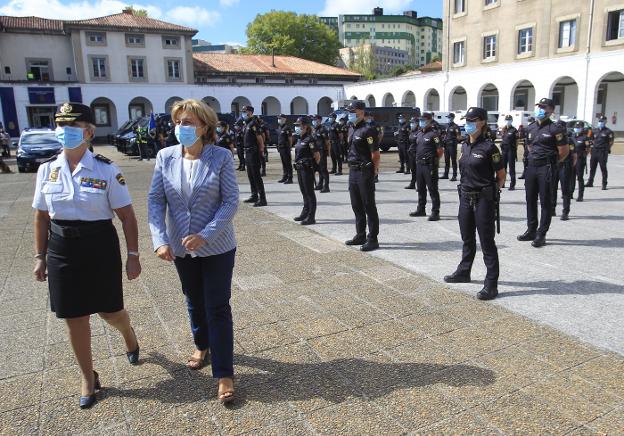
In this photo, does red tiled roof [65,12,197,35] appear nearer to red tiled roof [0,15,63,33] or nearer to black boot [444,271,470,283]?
red tiled roof [0,15,63,33]

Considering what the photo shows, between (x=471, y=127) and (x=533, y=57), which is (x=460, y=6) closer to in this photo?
(x=533, y=57)

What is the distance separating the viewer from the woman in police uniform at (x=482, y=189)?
15.4 feet

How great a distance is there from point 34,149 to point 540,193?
55.6ft

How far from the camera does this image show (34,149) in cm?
1752

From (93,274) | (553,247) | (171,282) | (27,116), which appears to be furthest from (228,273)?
(27,116)

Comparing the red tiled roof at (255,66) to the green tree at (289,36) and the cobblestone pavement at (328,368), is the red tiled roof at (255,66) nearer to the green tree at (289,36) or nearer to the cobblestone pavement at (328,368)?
the green tree at (289,36)

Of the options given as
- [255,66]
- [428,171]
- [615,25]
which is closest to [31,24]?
[255,66]

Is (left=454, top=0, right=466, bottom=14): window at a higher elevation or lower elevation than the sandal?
higher

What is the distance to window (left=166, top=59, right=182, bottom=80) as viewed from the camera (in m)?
43.3

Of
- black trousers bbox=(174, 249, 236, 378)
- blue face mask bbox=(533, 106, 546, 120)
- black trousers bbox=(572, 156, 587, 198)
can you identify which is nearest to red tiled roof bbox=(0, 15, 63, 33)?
black trousers bbox=(572, 156, 587, 198)

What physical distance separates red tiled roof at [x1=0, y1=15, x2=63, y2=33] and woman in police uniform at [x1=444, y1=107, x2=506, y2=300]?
4403 cm

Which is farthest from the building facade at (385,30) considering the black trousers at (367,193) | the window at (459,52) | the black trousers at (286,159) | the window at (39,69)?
the black trousers at (367,193)

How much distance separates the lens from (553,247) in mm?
6445

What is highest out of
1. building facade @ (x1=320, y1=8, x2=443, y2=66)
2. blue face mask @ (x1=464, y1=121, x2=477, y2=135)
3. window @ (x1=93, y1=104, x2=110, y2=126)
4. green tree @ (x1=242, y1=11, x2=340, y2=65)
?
building facade @ (x1=320, y1=8, x2=443, y2=66)
